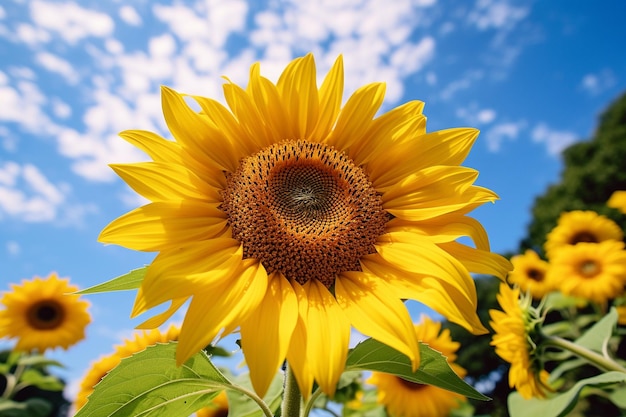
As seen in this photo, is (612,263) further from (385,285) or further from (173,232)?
(173,232)

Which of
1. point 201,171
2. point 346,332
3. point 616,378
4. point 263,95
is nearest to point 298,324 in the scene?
point 346,332

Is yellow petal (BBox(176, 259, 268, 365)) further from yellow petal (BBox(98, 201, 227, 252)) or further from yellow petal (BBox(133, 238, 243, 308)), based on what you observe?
yellow petal (BBox(98, 201, 227, 252))

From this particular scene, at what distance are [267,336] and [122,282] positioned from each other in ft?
1.72

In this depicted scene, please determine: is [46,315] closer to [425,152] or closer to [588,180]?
[425,152]

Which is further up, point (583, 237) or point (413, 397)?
point (583, 237)

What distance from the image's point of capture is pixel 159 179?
66.3 inches

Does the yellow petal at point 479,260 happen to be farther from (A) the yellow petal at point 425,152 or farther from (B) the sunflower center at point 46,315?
(B) the sunflower center at point 46,315

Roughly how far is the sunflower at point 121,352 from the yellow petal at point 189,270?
2.14 metres

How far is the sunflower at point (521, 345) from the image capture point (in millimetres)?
3102

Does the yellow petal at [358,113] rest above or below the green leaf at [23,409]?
above

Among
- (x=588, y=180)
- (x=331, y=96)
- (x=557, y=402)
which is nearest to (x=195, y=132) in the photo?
(x=331, y=96)

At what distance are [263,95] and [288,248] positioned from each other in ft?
2.02

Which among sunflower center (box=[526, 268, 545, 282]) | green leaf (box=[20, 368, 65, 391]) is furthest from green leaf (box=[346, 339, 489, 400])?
sunflower center (box=[526, 268, 545, 282])

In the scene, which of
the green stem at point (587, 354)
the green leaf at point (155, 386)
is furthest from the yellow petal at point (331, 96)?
the green stem at point (587, 354)
